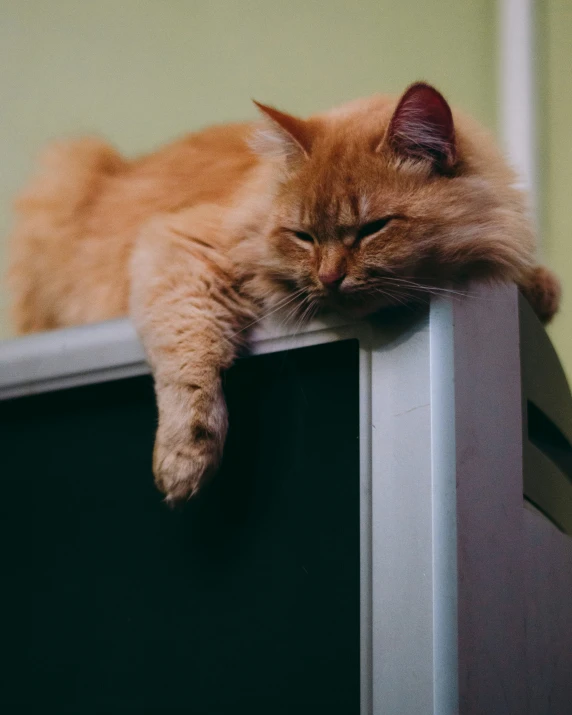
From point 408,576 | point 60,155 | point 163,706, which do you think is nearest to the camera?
point 408,576

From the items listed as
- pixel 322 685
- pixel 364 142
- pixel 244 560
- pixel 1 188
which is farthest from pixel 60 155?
pixel 322 685

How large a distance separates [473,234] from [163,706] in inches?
28.8

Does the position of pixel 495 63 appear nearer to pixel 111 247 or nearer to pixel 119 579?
pixel 111 247

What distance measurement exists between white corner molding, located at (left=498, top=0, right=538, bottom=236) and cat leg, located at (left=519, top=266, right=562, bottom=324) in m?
0.67

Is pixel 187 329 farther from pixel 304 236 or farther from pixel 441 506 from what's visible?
pixel 441 506

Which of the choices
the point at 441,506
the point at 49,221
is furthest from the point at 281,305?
the point at 49,221

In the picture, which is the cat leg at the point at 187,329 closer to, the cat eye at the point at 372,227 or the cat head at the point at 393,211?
the cat head at the point at 393,211

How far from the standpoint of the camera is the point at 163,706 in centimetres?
92

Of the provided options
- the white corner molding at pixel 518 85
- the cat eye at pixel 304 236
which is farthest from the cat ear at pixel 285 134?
the white corner molding at pixel 518 85

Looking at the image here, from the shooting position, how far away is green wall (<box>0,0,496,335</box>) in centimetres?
206

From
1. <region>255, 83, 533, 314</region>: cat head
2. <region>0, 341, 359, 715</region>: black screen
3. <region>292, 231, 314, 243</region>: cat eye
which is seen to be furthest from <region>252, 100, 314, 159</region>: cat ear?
<region>0, 341, 359, 715</region>: black screen

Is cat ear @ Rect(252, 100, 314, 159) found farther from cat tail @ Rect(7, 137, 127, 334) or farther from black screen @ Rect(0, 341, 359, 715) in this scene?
cat tail @ Rect(7, 137, 127, 334)

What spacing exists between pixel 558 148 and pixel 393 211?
1.12 m

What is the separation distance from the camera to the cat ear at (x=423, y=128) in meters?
1.01
